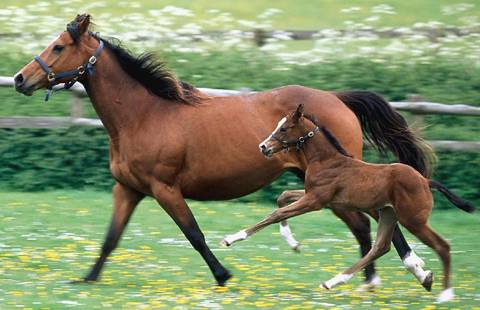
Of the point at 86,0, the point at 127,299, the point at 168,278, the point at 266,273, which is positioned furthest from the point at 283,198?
the point at 86,0

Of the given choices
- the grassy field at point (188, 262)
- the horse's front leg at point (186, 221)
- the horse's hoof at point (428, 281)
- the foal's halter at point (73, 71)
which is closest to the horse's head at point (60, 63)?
the foal's halter at point (73, 71)

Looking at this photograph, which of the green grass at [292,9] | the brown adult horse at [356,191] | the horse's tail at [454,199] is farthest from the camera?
the green grass at [292,9]

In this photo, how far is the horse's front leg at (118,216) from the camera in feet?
22.8

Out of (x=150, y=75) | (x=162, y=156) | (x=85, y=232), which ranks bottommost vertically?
(x=85, y=232)

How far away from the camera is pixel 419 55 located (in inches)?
504

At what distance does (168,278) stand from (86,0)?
15.5 metres

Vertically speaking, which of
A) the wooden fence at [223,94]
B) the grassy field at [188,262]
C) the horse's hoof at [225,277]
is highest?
the wooden fence at [223,94]

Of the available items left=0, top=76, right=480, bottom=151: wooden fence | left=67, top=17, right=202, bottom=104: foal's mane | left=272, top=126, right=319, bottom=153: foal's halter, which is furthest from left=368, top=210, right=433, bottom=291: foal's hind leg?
left=0, top=76, right=480, bottom=151: wooden fence

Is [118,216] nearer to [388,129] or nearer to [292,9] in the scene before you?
[388,129]

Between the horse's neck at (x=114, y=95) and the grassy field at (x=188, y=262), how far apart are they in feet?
4.60

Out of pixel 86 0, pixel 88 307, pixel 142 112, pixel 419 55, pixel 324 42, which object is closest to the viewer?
pixel 88 307

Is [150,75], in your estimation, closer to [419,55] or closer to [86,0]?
[419,55]

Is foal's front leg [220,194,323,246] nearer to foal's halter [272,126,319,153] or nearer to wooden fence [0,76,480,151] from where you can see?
foal's halter [272,126,319,153]

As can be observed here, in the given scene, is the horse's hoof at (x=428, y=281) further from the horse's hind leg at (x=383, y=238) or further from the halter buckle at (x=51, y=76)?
the halter buckle at (x=51, y=76)
